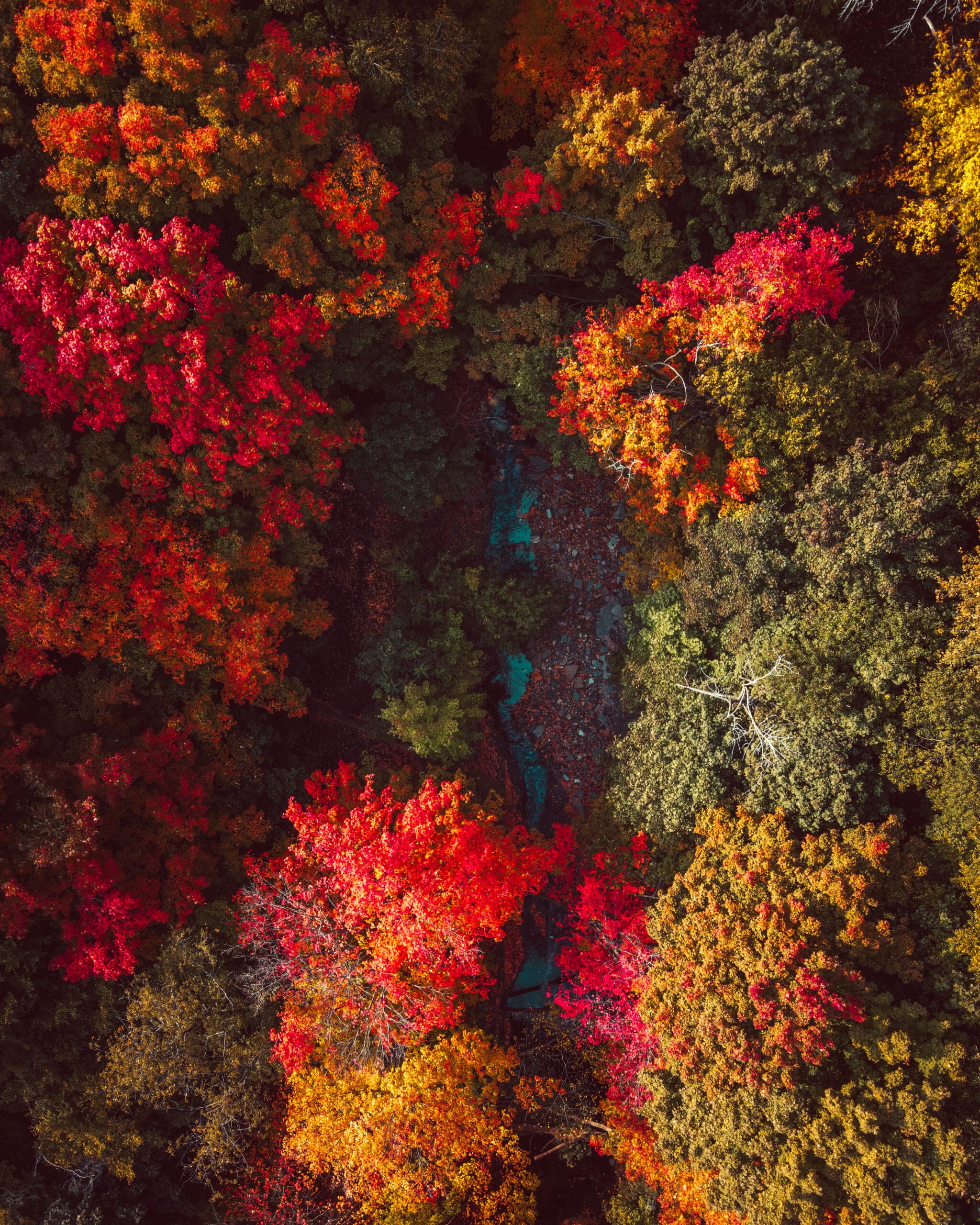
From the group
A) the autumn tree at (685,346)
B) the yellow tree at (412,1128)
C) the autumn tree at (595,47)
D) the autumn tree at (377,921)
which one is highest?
the autumn tree at (595,47)

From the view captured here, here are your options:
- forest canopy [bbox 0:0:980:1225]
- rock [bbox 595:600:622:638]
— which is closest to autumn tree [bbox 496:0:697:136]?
forest canopy [bbox 0:0:980:1225]

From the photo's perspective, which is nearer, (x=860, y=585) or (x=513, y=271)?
(x=860, y=585)

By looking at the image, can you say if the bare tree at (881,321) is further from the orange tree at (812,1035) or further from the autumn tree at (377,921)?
the autumn tree at (377,921)

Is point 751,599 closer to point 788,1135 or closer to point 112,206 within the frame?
point 788,1135

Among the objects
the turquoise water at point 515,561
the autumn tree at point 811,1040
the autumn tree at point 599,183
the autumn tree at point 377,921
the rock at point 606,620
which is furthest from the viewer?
the turquoise water at point 515,561

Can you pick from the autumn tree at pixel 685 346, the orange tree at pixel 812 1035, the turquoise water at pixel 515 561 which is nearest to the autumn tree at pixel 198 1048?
the turquoise water at pixel 515 561

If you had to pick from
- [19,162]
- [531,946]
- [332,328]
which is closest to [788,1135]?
[531,946]
